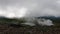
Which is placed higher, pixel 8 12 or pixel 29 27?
pixel 8 12

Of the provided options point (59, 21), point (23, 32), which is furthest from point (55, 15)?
point (23, 32)

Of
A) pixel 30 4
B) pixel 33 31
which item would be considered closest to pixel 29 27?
pixel 33 31

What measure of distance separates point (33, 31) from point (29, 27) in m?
0.07

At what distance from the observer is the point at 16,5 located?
5.52ft

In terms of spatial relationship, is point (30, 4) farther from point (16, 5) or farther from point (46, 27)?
point (46, 27)

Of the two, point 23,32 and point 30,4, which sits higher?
point 30,4

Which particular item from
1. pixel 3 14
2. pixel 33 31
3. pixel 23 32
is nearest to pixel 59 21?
pixel 33 31

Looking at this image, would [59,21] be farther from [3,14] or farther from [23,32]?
[3,14]

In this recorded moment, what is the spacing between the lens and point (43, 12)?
1622 millimetres

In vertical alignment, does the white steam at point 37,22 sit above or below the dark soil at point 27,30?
above

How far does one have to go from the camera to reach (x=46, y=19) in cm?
162

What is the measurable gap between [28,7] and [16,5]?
0.15m

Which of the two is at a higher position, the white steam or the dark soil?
the white steam

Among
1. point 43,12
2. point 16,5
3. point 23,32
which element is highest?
point 16,5
